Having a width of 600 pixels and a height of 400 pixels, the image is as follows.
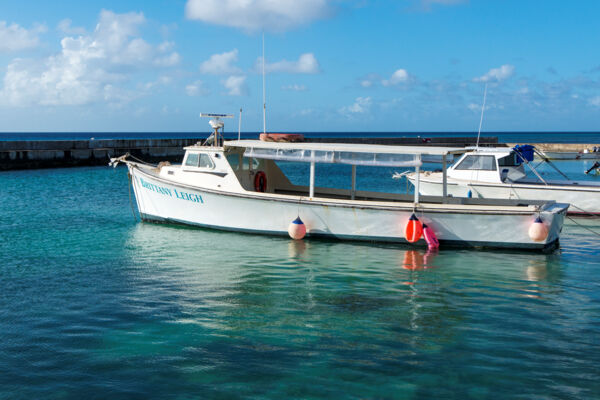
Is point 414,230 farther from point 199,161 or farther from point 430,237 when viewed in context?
point 199,161

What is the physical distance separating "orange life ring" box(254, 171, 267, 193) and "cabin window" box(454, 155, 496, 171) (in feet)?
23.4

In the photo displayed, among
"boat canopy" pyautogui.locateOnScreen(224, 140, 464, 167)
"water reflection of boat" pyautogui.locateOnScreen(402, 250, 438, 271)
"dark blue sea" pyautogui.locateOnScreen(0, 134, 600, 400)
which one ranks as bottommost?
"dark blue sea" pyautogui.locateOnScreen(0, 134, 600, 400)


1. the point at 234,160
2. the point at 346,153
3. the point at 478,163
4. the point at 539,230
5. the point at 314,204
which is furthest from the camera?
the point at 478,163

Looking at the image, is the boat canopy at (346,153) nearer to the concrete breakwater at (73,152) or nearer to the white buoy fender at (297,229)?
the white buoy fender at (297,229)

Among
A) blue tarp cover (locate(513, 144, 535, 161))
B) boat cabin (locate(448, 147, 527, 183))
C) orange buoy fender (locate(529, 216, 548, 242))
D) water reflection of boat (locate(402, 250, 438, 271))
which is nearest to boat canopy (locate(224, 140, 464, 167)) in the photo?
water reflection of boat (locate(402, 250, 438, 271))

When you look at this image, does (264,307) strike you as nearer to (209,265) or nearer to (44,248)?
(209,265)

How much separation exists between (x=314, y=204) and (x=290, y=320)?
536 cm

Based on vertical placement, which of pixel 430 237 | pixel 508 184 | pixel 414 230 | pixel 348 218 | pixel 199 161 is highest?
pixel 199 161

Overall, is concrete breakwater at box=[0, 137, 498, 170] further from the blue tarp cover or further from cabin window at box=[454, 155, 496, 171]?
the blue tarp cover

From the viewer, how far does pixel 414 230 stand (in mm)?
12070

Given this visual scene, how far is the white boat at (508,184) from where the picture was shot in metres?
17.5

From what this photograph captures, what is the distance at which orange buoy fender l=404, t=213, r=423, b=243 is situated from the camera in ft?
39.6

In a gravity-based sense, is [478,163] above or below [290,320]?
above

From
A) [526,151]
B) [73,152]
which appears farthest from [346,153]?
[73,152]
